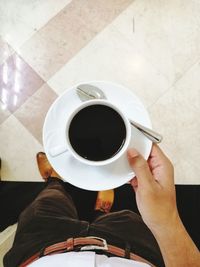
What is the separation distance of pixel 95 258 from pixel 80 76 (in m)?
0.75

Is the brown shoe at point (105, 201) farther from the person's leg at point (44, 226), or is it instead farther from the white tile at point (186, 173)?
the white tile at point (186, 173)

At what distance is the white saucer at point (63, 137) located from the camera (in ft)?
2.53

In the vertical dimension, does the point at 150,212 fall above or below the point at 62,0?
below

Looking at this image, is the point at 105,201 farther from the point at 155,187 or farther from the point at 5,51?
the point at 5,51

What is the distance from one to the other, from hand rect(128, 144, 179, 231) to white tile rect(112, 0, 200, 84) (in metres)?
0.57

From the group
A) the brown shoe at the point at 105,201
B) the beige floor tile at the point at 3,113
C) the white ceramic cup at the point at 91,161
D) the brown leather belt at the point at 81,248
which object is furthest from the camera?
the beige floor tile at the point at 3,113

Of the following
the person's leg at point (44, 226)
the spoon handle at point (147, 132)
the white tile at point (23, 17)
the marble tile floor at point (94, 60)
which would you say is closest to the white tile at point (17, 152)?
the marble tile floor at point (94, 60)

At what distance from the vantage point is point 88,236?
3.10 feet

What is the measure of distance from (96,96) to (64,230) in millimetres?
450

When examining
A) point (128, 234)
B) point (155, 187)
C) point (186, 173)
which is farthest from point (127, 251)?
point (186, 173)

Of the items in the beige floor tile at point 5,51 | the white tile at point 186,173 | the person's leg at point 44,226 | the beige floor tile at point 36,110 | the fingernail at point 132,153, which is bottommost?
the white tile at point 186,173

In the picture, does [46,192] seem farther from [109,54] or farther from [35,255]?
[109,54]

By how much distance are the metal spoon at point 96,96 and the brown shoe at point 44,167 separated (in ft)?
1.70

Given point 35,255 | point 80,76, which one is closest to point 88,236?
point 35,255
